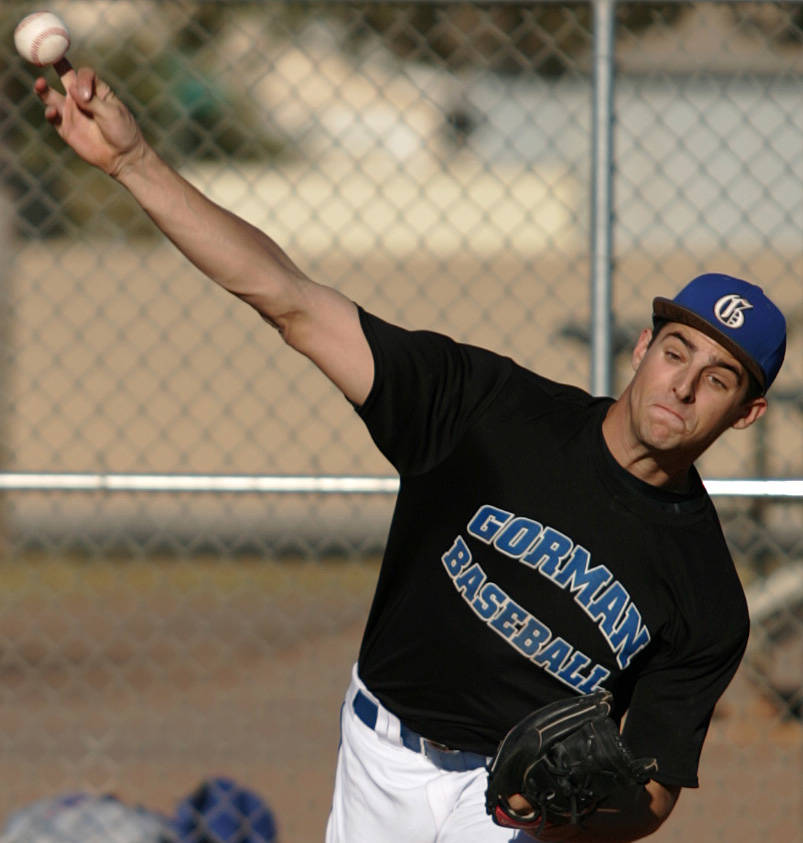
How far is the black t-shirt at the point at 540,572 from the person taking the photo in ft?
8.39

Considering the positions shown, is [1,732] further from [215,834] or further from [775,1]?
[775,1]

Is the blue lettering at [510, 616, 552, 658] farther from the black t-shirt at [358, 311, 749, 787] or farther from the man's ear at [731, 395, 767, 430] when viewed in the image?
the man's ear at [731, 395, 767, 430]

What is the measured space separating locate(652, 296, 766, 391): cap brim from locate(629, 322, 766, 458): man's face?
0.05ft

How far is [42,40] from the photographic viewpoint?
230cm

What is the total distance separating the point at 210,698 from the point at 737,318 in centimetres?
519

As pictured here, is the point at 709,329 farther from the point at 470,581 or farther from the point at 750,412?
the point at 470,581

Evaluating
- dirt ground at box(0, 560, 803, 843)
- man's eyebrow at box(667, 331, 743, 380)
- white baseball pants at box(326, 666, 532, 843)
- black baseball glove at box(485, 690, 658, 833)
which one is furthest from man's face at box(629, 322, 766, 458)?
dirt ground at box(0, 560, 803, 843)

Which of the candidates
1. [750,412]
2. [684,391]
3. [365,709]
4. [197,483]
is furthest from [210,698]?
[684,391]

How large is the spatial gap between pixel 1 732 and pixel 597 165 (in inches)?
166

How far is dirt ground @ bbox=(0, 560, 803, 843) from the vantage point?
542cm

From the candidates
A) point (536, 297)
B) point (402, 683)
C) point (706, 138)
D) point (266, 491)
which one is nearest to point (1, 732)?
point (266, 491)

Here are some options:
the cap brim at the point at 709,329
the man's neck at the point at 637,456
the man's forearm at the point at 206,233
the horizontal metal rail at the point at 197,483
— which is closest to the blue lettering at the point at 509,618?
the man's neck at the point at 637,456

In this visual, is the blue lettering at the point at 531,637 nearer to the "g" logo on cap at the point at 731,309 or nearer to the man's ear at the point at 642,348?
the man's ear at the point at 642,348

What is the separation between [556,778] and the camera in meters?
2.38
